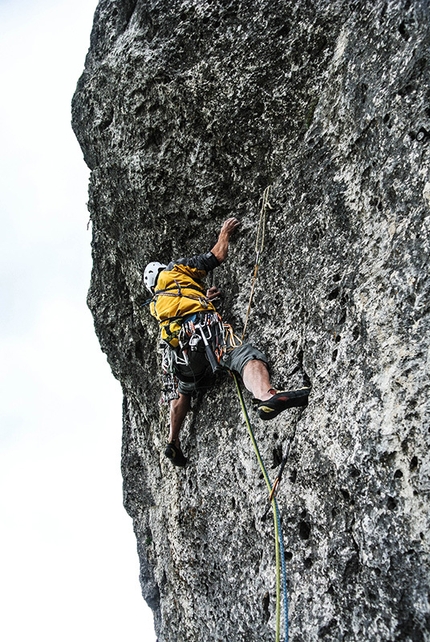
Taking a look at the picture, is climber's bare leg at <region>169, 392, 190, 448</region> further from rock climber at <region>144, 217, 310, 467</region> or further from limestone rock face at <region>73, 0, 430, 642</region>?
limestone rock face at <region>73, 0, 430, 642</region>

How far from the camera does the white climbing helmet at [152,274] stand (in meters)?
6.59

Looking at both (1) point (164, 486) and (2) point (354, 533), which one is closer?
(2) point (354, 533)

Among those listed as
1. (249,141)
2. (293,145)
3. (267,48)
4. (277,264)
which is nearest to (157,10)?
(267,48)

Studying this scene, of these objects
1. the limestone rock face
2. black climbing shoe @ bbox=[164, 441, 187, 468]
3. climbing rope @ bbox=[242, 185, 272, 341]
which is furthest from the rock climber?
climbing rope @ bbox=[242, 185, 272, 341]

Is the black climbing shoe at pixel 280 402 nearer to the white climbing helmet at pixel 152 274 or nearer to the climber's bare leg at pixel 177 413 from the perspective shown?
the climber's bare leg at pixel 177 413

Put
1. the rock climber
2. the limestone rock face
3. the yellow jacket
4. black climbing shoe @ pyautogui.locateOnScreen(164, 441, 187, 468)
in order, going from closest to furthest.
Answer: the limestone rock face → the rock climber → the yellow jacket → black climbing shoe @ pyautogui.locateOnScreen(164, 441, 187, 468)

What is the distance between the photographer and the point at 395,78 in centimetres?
440

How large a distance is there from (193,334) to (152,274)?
131cm

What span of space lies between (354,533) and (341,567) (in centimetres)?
28

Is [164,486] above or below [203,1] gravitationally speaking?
below

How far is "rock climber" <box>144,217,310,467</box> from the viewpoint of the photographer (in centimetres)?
520

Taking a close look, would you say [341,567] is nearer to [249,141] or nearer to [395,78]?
[395,78]

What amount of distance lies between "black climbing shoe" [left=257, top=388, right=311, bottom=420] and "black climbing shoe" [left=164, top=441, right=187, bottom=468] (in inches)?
91.9

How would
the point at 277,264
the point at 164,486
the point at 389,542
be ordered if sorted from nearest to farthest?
the point at 389,542
the point at 277,264
the point at 164,486
